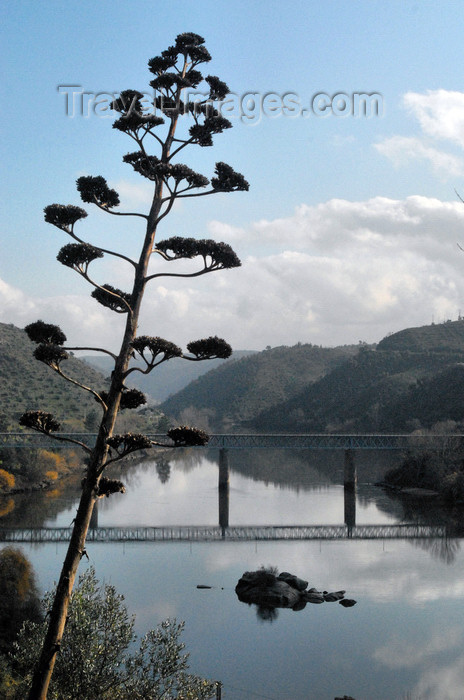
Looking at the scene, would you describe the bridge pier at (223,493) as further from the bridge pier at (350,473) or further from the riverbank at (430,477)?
the riverbank at (430,477)

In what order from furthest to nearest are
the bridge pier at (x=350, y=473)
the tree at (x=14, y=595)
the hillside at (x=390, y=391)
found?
the hillside at (x=390, y=391) → the bridge pier at (x=350, y=473) → the tree at (x=14, y=595)

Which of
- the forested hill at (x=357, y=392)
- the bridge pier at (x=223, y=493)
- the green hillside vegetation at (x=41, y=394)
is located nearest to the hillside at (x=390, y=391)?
the forested hill at (x=357, y=392)

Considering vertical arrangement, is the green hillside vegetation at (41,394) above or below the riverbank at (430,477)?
above

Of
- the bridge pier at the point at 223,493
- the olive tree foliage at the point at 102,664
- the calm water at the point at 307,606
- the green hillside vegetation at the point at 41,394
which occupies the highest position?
the green hillside vegetation at the point at 41,394

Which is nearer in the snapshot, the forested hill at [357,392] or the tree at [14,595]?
the tree at [14,595]

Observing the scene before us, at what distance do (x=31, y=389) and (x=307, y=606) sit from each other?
83908 mm

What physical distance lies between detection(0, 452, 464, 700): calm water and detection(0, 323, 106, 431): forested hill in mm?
39987

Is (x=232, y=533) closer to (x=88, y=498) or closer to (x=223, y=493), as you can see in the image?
(x=223, y=493)

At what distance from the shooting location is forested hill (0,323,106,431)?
10175 cm

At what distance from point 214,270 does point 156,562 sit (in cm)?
3248

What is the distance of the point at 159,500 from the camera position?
219ft

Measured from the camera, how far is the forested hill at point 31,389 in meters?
102

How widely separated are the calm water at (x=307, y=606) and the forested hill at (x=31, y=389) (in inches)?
1574

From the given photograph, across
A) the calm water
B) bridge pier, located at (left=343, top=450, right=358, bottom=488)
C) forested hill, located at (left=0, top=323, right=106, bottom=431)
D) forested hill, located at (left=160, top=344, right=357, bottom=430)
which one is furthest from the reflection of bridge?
forested hill, located at (left=160, top=344, right=357, bottom=430)
